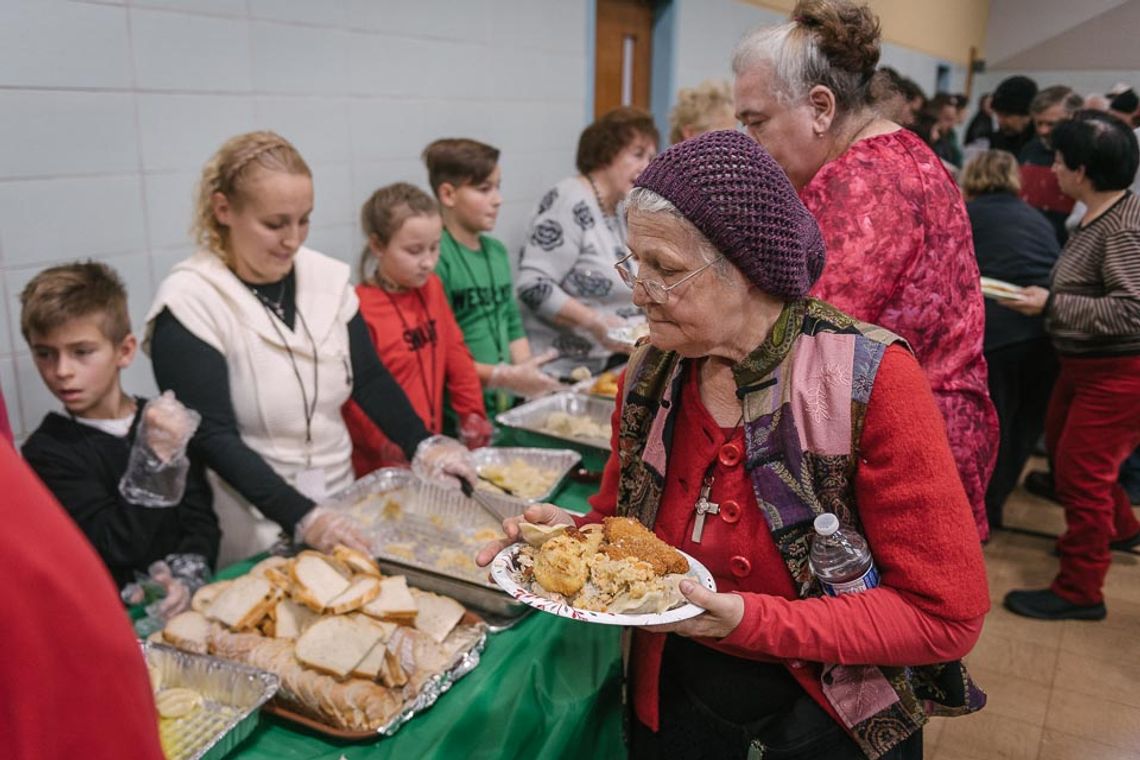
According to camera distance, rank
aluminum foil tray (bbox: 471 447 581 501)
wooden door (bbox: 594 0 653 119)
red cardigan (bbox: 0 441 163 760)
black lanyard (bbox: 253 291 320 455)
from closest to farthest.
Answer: red cardigan (bbox: 0 441 163 760) < black lanyard (bbox: 253 291 320 455) < aluminum foil tray (bbox: 471 447 581 501) < wooden door (bbox: 594 0 653 119)

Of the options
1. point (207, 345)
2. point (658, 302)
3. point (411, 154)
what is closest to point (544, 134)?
point (411, 154)

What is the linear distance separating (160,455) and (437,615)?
0.77 m

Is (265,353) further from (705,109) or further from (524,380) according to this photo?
(705,109)

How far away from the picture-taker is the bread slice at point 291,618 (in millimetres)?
1688

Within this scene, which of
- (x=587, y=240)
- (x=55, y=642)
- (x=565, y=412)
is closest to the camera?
(x=55, y=642)

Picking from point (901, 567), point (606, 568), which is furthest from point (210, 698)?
point (901, 567)

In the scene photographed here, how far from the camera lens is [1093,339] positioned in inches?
131

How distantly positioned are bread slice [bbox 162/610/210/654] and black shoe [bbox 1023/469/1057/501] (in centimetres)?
455

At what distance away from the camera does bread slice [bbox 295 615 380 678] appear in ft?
5.03

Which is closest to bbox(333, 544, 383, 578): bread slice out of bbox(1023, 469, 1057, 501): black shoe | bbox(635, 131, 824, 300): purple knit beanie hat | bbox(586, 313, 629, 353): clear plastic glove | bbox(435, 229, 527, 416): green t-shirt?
bbox(635, 131, 824, 300): purple knit beanie hat

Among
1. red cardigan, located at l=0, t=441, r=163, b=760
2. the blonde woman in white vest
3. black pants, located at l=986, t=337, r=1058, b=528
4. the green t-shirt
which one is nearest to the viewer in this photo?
red cardigan, located at l=0, t=441, r=163, b=760

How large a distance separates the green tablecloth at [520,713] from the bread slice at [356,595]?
237mm

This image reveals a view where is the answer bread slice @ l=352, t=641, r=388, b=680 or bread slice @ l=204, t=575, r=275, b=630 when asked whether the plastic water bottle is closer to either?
bread slice @ l=352, t=641, r=388, b=680

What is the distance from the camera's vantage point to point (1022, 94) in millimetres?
4918
